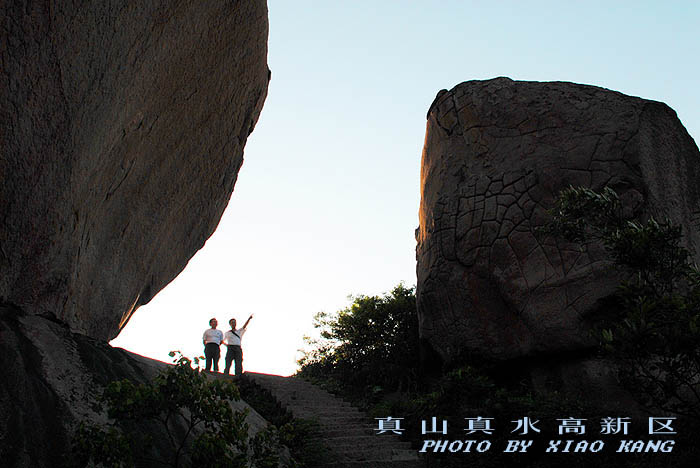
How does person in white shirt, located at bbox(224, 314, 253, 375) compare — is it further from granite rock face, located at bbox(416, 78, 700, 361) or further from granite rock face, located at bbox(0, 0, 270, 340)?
granite rock face, located at bbox(0, 0, 270, 340)

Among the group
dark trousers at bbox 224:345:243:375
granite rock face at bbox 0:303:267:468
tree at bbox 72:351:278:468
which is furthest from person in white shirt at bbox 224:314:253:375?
tree at bbox 72:351:278:468

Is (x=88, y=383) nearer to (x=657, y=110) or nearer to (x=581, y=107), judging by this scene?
(x=581, y=107)

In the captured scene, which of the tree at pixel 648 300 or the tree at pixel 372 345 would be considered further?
the tree at pixel 372 345

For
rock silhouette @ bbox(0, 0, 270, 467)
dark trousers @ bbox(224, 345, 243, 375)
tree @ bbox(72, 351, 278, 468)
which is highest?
rock silhouette @ bbox(0, 0, 270, 467)

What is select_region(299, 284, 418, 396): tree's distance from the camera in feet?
42.2

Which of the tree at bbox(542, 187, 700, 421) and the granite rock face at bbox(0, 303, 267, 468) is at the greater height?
the tree at bbox(542, 187, 700, 421)

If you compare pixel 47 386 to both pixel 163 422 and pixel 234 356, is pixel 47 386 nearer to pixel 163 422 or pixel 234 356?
pixel 163 422

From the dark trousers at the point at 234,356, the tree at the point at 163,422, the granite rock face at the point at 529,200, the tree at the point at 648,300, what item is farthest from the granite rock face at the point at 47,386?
the dark trousers at the point at 234,356

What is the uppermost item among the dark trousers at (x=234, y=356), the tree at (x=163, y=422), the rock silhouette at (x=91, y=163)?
the rock silhouette at (x=91, y=163)

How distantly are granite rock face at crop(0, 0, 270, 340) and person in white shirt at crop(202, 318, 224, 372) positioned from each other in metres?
4.15

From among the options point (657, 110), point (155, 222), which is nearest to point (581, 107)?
point (657, 110)

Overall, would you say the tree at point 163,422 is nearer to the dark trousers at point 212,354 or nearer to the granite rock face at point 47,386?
the granite rock face at point 47,386

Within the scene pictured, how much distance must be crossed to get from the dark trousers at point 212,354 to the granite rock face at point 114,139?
13.8 ft

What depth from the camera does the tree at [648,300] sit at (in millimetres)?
4582
